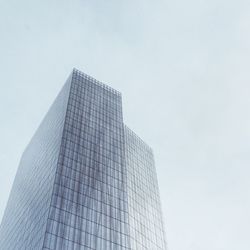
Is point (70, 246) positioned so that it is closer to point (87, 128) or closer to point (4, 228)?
point (87, 128)

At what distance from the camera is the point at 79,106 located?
11700 centimetres

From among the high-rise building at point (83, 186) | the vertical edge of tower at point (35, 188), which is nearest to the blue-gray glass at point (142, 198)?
the high-rise building at point (83, 186)

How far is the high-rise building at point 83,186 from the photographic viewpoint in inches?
3275

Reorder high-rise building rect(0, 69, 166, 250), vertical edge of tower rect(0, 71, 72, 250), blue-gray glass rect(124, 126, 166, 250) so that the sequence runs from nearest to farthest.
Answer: high-rise building rect(0, 69, 166, 250), vertical edge of tower rect(0, 71, 72, 250), blue-gray glass rect(124, 126, 166, 250)

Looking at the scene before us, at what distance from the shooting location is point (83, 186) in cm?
9362

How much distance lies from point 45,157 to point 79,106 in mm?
19027

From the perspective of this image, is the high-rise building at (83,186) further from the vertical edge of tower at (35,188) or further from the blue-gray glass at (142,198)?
the blue-gray glass at (142,198)

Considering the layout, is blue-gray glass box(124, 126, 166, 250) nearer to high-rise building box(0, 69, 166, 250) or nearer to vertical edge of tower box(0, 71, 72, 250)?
high-rise building box(0, 69, 166, 250)

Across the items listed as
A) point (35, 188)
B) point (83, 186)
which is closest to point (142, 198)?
point (83, 186)

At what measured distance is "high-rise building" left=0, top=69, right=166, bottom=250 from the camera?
273 ft

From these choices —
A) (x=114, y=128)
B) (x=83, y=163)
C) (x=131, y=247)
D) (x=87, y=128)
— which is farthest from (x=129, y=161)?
(x=131, y=247)

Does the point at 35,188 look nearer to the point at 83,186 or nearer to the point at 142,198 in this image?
the point at 83,186

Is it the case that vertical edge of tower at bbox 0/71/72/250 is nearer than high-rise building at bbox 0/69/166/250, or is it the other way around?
high-rise building at bbox 0/69/166/250

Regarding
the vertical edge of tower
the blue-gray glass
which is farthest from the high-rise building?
the blue-gray glass
